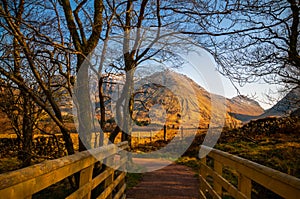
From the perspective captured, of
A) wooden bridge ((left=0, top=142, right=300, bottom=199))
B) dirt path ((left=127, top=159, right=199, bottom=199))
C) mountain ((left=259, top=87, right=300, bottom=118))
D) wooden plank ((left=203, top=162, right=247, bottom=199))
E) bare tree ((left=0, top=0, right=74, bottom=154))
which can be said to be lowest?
dirt path ((left=127, top=159, right=199, bottom=199))

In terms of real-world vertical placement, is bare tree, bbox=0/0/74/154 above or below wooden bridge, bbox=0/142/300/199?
above

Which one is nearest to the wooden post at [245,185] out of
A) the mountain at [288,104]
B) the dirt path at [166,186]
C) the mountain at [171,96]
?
the dirt path at [166,186]

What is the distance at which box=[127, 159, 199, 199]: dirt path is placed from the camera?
5.41 m

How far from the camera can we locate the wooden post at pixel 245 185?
1922 mm

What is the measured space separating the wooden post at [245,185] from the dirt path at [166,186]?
3.44 metres

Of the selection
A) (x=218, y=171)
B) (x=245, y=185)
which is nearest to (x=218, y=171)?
(x=218, y=171)

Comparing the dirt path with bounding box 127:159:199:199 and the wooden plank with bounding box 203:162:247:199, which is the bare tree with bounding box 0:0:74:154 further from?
the wooden plank with bounding box 203:162:247:199

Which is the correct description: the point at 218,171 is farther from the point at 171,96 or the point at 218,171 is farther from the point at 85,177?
the point at 171,96

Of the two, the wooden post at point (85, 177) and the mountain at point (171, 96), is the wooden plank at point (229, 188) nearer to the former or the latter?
the wooden post at point (85, 177)

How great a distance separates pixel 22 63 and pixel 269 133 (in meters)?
10.1

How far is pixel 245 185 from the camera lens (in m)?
1.98

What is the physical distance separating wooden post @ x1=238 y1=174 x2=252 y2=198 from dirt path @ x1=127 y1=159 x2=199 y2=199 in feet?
11.3

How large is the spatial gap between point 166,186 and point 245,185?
4.58m

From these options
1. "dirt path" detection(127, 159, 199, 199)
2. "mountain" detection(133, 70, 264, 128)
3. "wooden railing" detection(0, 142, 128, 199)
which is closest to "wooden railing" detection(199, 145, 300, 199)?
A: "wooden railing" detection(0, 142, 128, 199)
